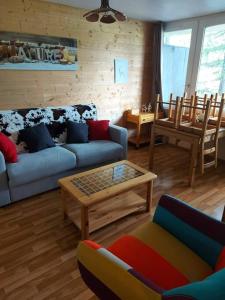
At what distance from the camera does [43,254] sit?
1813mm

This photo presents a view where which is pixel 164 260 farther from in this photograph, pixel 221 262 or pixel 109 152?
pixel 109 152

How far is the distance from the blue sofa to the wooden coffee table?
1.40ft

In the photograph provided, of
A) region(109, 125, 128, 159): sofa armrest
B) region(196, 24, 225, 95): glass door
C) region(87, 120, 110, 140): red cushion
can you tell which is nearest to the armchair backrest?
region(109, 125, 128, 159): sofa armrest

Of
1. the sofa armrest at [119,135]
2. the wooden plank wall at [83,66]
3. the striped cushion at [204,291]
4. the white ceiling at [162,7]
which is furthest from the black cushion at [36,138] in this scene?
the striped cushion at [204,291]

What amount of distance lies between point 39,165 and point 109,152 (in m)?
0.95

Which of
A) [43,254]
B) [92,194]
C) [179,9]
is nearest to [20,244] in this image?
[43,254]

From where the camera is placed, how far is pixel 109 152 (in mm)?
2992

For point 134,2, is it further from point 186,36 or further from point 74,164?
point 74,164

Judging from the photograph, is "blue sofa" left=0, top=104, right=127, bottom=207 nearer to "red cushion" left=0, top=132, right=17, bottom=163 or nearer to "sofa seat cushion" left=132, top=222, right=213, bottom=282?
"red cushion" left=0, top=132, right=17, bottom=163

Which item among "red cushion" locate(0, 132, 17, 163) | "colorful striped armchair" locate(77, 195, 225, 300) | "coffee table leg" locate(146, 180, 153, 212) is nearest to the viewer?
"colorful striped armchair" locate(77, 195, 225, 300)

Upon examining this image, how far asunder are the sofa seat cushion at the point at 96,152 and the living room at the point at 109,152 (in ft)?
0.05

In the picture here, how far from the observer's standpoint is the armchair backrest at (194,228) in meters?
1.23

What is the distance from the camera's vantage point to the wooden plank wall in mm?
2828

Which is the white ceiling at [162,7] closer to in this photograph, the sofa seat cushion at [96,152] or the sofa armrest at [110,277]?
the sofa seat cushion at [96,152]
